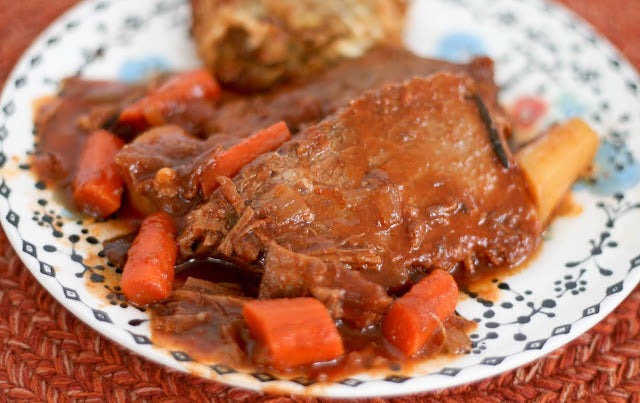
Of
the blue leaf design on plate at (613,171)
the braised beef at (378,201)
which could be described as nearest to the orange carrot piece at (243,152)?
the braised beef at (378,201)

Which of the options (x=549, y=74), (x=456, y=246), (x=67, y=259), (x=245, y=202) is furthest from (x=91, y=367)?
(x=549, y=74)

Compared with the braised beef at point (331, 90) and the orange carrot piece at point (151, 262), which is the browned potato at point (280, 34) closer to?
the braised beef at point (331, 90)

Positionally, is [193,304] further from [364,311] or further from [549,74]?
[549,74]

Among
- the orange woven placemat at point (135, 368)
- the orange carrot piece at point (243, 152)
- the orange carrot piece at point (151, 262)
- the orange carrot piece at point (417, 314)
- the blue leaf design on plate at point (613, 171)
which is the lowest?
the orange woven placemat at point (135, 368)

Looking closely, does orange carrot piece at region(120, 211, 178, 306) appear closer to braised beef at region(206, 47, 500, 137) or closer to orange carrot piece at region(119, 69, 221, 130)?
braised beef at region(206, 47, 500, 137)

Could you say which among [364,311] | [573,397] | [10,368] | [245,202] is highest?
[245,202]

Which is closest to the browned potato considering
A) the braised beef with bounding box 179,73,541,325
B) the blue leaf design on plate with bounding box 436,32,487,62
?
the blue leaf design on plate with bounding box 436,32,487,62
